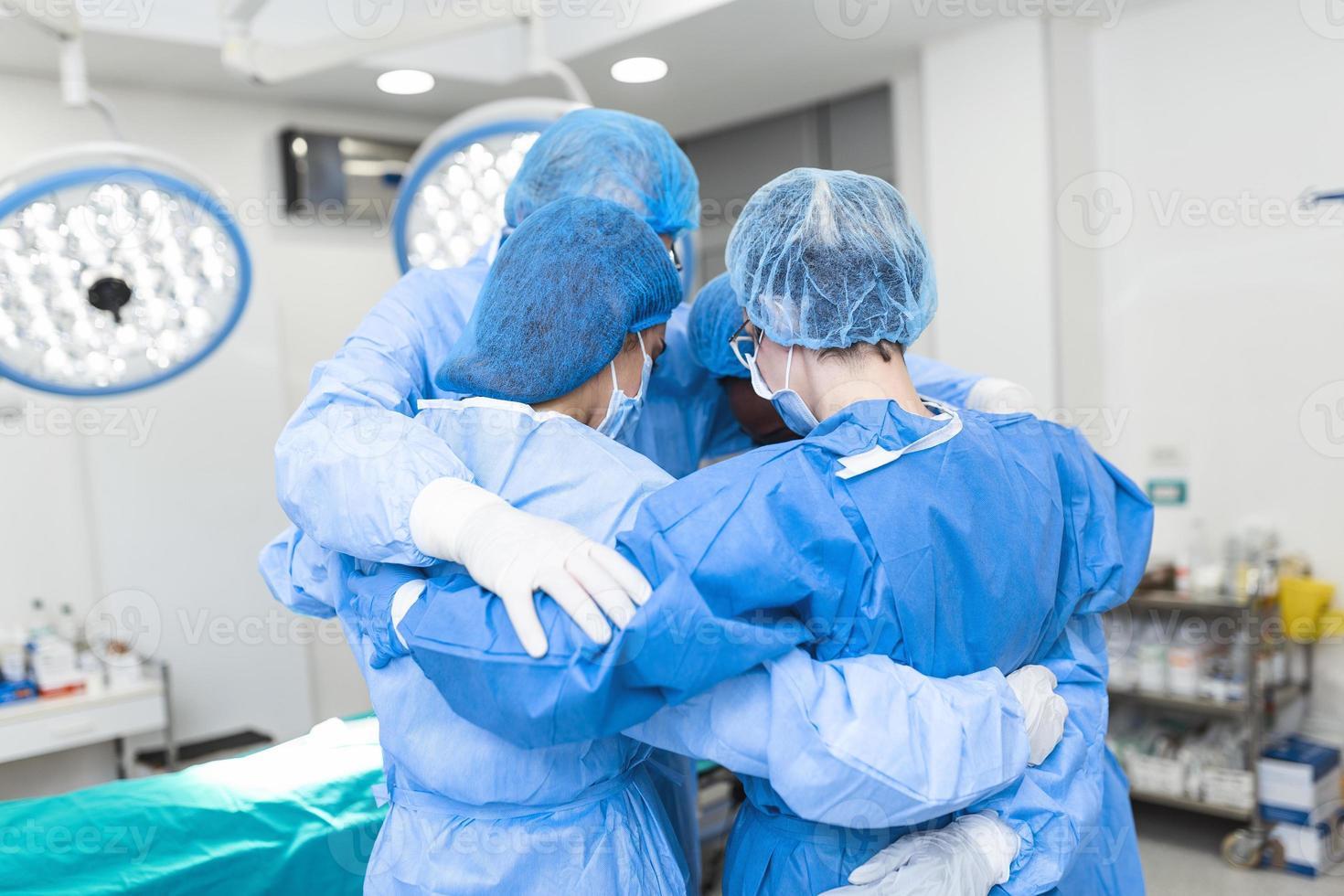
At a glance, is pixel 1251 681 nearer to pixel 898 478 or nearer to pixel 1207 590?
pixel 1207 590

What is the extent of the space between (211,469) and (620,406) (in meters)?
3.28

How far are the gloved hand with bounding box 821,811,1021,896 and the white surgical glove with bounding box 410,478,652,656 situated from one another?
453mm

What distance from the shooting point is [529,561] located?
1.03 meters

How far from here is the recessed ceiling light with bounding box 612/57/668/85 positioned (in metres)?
4.01

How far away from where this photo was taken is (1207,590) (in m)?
3.44

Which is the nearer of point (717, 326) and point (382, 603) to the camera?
point (382, 603)

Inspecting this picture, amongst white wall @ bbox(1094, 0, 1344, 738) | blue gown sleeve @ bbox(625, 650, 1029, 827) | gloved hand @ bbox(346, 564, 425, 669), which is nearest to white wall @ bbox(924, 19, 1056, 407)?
white wall @ bbox(1094, 0, 1344, 738)

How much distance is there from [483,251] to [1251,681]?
2.70m

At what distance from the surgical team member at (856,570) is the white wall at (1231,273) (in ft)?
8.03

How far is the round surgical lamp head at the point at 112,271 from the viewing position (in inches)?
57.9

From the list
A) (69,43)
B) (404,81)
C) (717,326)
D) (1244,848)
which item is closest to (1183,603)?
Answer: (1244,848)

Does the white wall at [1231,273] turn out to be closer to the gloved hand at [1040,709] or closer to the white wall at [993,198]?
the white wall at [993,198]

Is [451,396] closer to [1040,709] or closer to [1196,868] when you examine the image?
[1040,709]

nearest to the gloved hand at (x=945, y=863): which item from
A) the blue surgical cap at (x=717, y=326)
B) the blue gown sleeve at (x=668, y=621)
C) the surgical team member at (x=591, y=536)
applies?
the surgical team member at (x=591, y=536)
